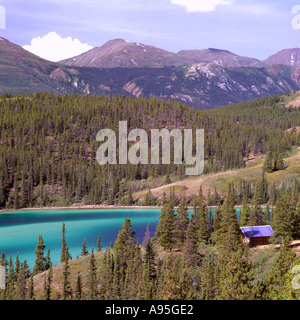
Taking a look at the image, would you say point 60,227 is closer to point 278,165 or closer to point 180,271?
point 180,271

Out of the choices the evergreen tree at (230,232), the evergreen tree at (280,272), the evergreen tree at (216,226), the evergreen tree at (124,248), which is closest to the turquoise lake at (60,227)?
the evergreen tree at (124,248)

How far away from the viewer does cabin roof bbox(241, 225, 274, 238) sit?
211 ft

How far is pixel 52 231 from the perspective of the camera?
9938 centimetres

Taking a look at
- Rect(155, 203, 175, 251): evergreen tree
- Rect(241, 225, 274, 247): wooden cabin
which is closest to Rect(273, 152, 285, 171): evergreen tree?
Rect(241, 225, 274, 247): wooden cabin

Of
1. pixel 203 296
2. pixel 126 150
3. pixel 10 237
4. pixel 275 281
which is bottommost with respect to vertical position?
pixel 10 237

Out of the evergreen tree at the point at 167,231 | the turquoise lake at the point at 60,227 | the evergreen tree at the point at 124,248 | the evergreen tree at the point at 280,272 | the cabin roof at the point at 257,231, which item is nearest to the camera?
the evergreen tree at the point at 280,272

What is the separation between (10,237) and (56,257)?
93.7 ft

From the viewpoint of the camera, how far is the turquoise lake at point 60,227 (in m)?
80.0

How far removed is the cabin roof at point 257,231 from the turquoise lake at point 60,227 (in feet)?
92.6

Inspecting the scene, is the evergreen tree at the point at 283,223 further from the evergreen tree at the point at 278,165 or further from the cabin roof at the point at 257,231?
the evergreen tree at the point at 278,165

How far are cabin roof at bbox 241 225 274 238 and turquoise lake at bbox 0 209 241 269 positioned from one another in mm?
28217

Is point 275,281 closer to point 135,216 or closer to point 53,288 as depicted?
point 53,288

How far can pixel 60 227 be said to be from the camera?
105 metres

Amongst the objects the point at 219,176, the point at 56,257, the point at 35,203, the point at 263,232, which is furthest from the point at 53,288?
the point at 219,176
